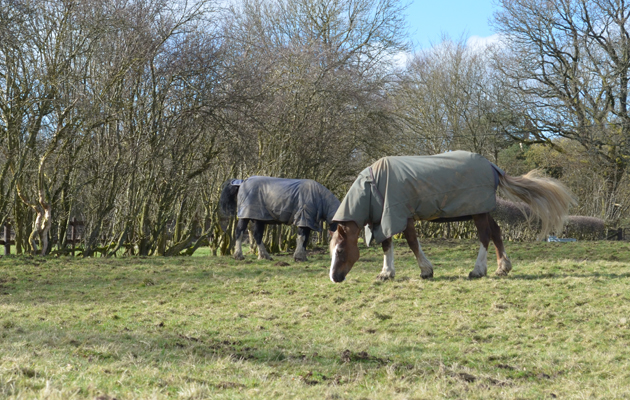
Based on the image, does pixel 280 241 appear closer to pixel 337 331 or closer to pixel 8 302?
pixel 8 302

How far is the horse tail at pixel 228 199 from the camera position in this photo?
14398 mm

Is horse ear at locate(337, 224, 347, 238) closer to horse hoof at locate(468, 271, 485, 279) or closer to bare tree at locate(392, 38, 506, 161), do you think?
horse hoof at locate(468, 271, 485, 279)

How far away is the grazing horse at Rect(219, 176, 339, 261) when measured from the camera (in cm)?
1301

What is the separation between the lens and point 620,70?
24828 mm

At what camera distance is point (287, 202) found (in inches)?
517

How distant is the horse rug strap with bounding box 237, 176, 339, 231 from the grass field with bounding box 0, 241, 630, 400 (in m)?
2.69

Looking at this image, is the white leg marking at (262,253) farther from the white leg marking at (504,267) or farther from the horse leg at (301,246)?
the white leg marking at (504,267)

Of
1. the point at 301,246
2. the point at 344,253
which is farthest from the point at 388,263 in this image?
the point at 301,246

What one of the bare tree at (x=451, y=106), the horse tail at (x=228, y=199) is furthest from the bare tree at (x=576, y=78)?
the horse tail at (x=228, y=199)

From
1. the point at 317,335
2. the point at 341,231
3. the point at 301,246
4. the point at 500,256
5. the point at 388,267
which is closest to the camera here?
the point at 317,335

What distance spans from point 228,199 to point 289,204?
A: 6.54 ft

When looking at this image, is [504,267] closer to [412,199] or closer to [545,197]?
[545,197]

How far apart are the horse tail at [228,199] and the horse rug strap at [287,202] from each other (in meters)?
0.83

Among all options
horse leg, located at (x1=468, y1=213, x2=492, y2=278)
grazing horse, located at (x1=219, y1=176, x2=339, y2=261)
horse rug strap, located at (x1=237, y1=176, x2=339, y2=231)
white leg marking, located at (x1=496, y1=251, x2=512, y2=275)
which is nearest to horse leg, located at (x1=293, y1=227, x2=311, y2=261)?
grazing horse, located at (x1=219, y1=176, x2=339, y2=261)
